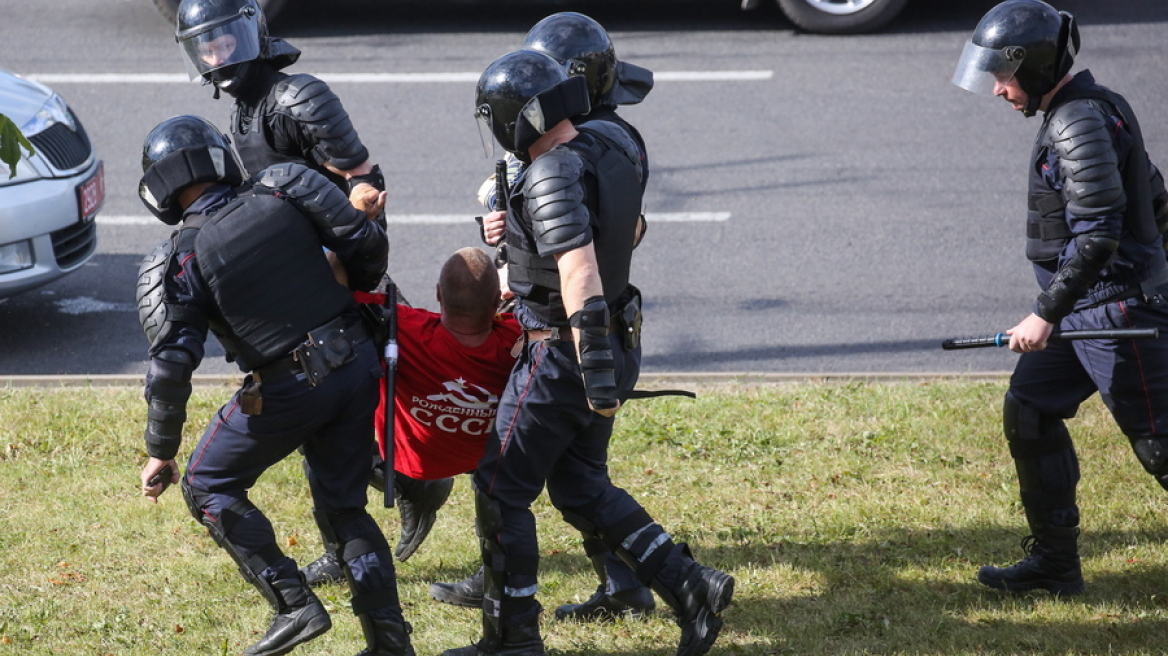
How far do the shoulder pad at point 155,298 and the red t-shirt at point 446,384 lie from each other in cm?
82

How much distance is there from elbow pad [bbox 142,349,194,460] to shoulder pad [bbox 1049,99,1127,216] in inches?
113

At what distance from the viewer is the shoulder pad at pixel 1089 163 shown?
4.13 metres

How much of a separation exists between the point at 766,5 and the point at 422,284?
5.72 meters

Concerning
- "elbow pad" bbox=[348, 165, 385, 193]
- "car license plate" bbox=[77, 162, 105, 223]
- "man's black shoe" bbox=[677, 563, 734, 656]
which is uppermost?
"elbow pad" bbox=[348, 165, 385, 193]

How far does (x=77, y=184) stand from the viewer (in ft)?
24.7

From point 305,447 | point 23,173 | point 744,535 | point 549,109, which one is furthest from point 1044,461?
point 23,173

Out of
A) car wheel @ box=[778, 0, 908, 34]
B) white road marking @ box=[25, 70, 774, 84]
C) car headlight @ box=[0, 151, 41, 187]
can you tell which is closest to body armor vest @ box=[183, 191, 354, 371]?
car headlight @ box=[0, 151, 41, 187]

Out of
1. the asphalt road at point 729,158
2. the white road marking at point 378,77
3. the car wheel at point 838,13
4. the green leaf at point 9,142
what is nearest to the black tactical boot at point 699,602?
the green leaf at point 9,142

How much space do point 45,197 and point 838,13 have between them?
7.00 m

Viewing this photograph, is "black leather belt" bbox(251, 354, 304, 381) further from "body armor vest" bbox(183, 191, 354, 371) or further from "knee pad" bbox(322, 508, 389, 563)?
"knee pad" bbox(322, 508, 389, 563)

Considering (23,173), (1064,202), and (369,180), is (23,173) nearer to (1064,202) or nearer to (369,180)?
(369,180)

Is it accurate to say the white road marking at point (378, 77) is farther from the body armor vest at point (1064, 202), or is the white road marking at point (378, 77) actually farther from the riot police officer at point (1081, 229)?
the body armor vest at point (1064, 202)

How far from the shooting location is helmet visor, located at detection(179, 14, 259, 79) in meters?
4.95

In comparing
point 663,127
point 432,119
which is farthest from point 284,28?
point 663,127
